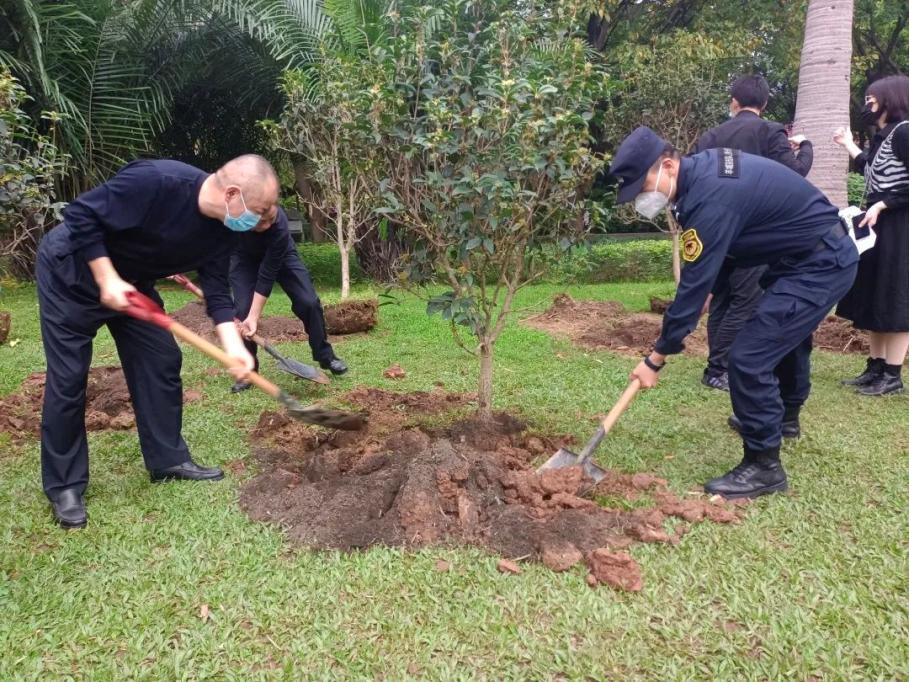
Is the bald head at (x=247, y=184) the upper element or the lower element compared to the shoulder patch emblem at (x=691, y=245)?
upper

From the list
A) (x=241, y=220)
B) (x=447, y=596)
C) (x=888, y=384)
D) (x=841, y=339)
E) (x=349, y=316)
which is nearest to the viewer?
(x=447, y=596)

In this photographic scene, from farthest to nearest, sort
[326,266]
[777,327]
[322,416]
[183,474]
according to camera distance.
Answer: [326,266], [183,474], [322,416], [777,327]

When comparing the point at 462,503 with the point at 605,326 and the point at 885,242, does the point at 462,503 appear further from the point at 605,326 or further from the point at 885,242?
the point at 605,326

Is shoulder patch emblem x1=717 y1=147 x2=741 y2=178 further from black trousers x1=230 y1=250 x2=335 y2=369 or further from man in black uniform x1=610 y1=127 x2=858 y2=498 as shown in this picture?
black trousers x1=230 y1=250 x2=335 y2=369

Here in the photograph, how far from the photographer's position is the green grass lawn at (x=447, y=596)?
7.38 ft

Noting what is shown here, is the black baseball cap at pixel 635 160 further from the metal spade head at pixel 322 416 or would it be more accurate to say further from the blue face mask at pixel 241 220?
the metal spade head at pixel 322 416

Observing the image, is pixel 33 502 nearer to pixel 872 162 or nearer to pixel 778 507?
pixel 778 507

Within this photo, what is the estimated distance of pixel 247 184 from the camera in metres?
2.94

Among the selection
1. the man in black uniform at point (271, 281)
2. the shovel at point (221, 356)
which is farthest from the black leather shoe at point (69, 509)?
the man in black uniform at point (271, 281)

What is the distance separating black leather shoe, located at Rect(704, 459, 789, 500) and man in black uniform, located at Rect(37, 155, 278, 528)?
2382 mm

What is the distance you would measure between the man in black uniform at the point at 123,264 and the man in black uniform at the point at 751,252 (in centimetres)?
180

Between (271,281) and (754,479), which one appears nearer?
(754,479)

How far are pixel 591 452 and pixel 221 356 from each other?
187 cm

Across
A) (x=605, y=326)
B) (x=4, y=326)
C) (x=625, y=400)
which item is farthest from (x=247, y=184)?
(x=4, y=326)
